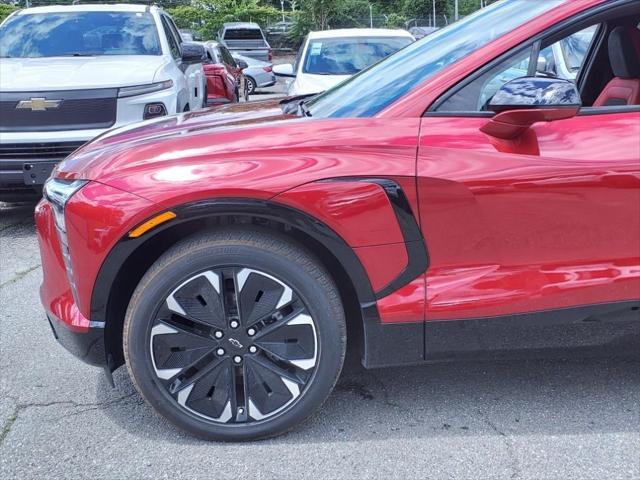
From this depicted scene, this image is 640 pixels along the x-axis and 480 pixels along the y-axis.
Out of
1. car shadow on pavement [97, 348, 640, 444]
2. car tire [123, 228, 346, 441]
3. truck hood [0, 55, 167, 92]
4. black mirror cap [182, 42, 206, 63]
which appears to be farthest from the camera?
black mirror cap [182, 42, 206, 63]

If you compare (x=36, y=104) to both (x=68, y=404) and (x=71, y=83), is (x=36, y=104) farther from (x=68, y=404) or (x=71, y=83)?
(x=68, y=404)

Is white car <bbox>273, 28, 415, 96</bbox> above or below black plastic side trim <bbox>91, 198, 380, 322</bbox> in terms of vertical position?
below

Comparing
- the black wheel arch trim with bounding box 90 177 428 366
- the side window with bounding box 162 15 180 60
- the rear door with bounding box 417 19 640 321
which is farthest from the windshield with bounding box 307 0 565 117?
the side window with bounding box 162 15 180 60

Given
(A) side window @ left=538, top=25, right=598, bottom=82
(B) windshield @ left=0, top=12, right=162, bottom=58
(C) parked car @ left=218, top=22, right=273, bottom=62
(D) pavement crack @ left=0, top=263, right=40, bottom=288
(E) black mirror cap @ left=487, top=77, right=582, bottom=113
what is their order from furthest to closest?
(C) parked car @ left=218, top=22, right=273, bottom=62 → (B) windshield @ left=0, top=12, right=162, bottom=58 → (D) pavement crack @ left=0, top=263, right=40, bottom=288 → (A) side window @ left=538, top=25, right=598, bottom=82 → (E) black mirror cap @ left=487, top=77, right=582, bottom=113

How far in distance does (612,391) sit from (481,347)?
2.72 ft

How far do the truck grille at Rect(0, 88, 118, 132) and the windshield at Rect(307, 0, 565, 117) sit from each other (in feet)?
10.8

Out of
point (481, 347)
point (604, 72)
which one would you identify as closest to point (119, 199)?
point (481, 347)

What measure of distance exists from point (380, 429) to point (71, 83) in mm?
4459

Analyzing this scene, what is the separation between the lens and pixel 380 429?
9.57ft

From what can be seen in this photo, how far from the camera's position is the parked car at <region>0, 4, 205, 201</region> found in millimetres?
5930

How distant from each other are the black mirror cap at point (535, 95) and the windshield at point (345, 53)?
633 centimetres

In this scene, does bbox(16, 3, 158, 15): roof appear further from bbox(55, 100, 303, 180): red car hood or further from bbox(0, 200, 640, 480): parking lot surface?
bbox(0, 200, 640, 480): parking lot surface

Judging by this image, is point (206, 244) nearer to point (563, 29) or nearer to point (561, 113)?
point (561, 113)

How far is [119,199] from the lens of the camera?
259 cm
